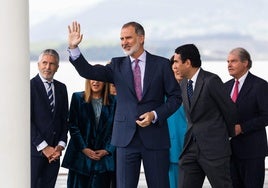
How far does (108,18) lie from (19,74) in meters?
26.8

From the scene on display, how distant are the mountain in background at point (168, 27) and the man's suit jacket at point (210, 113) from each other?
72.6 ft

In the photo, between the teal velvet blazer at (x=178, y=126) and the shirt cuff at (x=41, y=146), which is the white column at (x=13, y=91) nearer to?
the shirt cuff at (x=41, y=146)

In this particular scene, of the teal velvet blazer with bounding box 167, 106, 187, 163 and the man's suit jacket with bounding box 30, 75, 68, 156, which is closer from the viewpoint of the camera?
the man's suit jacket with bounding box 30, 75, 68, 156

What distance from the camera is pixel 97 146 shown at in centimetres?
757

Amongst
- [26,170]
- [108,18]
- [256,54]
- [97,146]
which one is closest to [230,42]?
[256,54]

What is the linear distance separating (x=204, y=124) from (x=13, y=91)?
2898 millimetres

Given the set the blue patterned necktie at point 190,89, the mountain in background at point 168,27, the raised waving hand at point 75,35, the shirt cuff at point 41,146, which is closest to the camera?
the raised waving hand at point 75,35

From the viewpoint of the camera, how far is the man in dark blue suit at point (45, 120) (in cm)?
722

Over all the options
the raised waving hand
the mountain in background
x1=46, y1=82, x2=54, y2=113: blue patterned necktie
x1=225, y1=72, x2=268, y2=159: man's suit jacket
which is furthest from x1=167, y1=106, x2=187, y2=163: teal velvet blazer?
the mountain in background

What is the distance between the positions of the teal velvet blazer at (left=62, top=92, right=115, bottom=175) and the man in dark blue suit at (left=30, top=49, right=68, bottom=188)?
0.62ft

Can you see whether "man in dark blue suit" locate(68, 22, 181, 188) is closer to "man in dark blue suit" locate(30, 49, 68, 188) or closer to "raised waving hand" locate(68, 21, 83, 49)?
"raised waving hand" locate(68, 21, 83, 49)

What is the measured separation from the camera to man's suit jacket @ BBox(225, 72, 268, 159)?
7402 mm

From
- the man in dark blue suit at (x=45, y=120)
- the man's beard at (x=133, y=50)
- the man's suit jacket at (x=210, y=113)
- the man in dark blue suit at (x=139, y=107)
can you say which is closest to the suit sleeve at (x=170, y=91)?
the man in dark blue suit at (x=139, y=107)

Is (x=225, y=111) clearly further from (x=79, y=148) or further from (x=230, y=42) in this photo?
(x=230, y=42)
